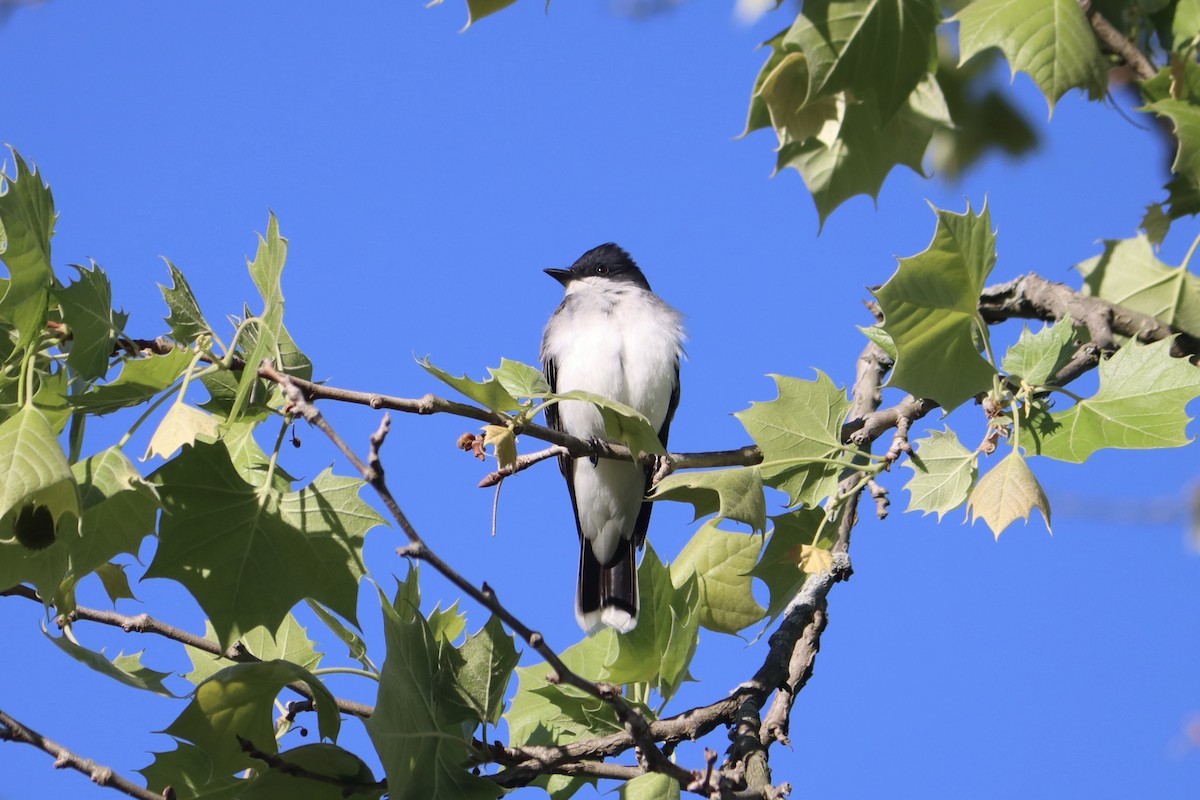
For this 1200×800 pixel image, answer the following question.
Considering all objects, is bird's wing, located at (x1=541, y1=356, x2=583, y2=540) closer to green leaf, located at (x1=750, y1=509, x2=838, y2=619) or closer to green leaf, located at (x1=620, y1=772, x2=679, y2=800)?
green leaf, located at (x1=750, y1=509, x2=838, y2=619)

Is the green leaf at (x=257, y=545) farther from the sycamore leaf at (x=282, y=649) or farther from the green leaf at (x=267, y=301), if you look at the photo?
the sycamore leaf at (x=282, y=649)

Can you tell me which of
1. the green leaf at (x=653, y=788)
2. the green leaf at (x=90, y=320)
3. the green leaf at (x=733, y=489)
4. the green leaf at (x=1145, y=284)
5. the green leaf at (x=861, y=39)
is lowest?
the green leaf at (x=653, y=788)

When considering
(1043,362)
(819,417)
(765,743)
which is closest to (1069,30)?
(1043,362)

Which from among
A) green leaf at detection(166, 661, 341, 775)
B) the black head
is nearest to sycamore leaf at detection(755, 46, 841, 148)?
green leaf at detection(166, 661, 341, 775)

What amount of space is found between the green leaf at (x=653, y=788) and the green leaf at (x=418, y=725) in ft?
1.01

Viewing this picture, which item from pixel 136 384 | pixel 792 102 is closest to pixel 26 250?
pixel 136 384

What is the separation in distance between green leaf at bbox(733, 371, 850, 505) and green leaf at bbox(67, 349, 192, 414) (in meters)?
1.32

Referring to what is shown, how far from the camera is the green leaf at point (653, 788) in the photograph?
2416mm

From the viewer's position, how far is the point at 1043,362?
9.57 ft

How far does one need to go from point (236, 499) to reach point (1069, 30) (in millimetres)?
2081

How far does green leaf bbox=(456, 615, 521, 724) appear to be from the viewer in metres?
2.68

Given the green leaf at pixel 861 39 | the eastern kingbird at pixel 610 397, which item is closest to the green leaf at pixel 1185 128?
the green leaf at pixel 861 39

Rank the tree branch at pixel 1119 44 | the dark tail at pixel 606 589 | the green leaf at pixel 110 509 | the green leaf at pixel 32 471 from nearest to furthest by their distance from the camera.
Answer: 1. the green leaf at pixel 32 471
2. the green leaf at pixel 110 509
3. the tree branch at pixel 1119 44
4. the dark tail at pixel 606 589

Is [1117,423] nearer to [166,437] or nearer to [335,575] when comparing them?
[335,575]
